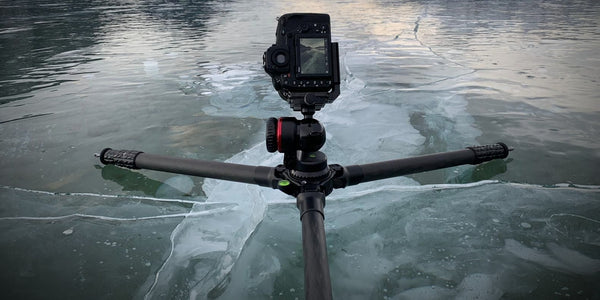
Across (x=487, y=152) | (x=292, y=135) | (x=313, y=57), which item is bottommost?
(x=487, y=152)

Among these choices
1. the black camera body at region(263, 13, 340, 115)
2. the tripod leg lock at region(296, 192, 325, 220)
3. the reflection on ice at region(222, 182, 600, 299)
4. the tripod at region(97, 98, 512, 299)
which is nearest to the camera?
the tripod at region(97, 98, 512, 299)

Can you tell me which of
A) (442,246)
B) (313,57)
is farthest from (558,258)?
(313,57)

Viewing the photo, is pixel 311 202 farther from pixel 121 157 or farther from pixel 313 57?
pixel 121 157

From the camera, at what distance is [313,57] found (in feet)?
5.64

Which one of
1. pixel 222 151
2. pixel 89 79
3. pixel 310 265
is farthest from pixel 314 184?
pixel 89 79

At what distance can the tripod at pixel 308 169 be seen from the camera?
126cm

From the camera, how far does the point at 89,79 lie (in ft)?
17.7

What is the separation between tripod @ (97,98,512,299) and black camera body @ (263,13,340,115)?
109 millimetres

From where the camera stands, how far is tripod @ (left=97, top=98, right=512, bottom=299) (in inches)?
49.5

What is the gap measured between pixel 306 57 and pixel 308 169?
0.59m

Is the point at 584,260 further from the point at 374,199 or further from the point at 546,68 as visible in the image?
the point at 546,68

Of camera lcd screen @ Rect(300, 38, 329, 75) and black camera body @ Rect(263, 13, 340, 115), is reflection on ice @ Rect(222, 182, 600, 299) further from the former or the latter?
camera lcd screen @ Rect(300, 38, 329, 75)

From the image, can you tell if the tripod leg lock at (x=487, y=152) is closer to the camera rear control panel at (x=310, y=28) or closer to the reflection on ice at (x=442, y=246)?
the reflection on ice at (x=442, y=246)

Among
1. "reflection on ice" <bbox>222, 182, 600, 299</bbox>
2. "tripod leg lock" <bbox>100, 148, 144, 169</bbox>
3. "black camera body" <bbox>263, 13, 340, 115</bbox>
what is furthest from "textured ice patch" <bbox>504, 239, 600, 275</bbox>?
"tripod leg lock" <bbox>100, 148, 144, 169</bbox>
